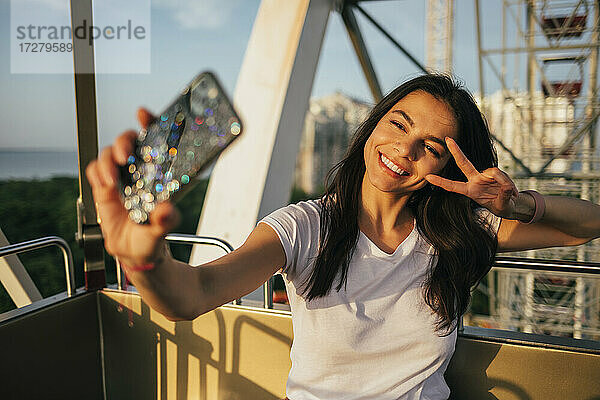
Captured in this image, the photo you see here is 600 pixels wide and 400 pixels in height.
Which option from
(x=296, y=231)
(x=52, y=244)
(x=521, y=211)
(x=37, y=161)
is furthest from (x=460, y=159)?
(x=37, y=161)

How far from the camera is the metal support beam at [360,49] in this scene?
10.8ft

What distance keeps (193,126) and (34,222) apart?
23.3 ft

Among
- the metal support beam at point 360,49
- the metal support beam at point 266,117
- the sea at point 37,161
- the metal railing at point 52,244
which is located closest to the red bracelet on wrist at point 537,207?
the metal railing at point 52,244

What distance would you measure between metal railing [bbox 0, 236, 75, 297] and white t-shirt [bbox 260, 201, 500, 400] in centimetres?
81

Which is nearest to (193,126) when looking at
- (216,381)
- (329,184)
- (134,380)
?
(329,184)

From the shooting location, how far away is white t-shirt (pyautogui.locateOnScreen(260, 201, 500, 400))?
3.67ft

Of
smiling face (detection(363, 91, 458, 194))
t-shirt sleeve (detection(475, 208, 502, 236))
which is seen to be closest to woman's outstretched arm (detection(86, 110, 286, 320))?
smiling face (detection(363, 91, 458, 194))

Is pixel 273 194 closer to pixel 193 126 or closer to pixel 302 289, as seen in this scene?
pixel 302 289

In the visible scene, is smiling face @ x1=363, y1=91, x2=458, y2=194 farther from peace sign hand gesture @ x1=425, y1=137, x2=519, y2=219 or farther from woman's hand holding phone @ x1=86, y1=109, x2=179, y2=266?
woman's hand holding phone @ x1=86, y1=109, x2=179, y2=266

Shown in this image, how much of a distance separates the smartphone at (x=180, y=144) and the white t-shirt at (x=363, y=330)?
1.42 feet

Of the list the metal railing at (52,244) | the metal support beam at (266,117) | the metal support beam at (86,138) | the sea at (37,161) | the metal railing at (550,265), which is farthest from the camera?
the metal support beam at (266,117)

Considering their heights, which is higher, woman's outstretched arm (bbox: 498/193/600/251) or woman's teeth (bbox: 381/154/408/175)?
woman's teeth (bbox: 381/154/408/175)

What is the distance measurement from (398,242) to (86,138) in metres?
1.10

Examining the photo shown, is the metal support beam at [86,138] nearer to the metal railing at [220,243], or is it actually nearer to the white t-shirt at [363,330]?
the metal railing at [220,243]
